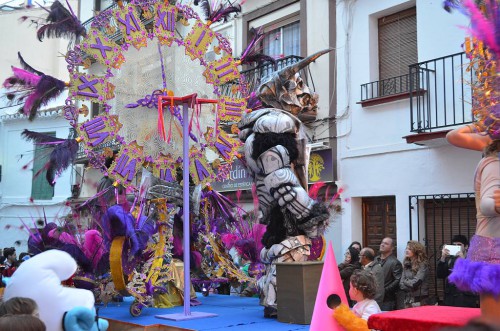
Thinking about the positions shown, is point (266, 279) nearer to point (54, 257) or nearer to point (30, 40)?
point (54, 257)

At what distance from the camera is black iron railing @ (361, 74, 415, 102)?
9570 millimetres

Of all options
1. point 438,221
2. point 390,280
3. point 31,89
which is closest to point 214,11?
point 31,89

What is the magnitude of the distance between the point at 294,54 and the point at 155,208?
6.21m

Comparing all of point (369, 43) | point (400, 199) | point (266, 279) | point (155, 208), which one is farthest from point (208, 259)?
point (369, 43)

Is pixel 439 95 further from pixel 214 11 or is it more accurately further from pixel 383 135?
pixel 214 11

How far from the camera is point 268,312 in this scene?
5406mm

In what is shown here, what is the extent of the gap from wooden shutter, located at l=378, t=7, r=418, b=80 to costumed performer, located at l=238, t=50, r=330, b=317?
4249mm

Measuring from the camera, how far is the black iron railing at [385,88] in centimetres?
957

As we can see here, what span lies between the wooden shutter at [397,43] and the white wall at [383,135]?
11 centimetres

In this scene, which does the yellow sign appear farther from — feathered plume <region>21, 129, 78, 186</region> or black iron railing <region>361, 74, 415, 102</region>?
feathered plume <region>21, 129, 78, 186</region>

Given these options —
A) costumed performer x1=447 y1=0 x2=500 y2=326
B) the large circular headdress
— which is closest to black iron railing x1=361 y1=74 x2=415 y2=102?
the large circular headdress

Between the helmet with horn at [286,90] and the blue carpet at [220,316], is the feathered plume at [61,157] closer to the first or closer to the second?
the blue carpet at [220,316]

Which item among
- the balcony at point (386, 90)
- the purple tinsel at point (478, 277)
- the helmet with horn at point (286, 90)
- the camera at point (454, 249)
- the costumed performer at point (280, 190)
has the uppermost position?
the balcony at point (386, 90)

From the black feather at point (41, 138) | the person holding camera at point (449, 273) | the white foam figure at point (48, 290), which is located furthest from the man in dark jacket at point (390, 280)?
the white foam figure at point (48, 290)
